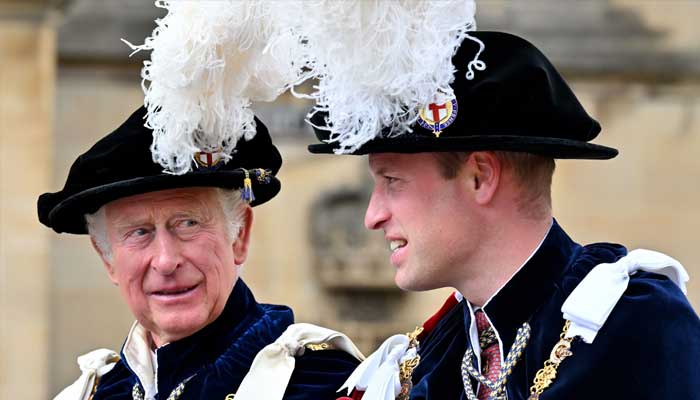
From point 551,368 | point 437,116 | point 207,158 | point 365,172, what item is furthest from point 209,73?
point 365,172

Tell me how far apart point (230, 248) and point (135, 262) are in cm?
26

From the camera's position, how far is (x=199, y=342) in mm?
5422

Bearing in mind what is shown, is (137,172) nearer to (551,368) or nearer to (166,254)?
(166,254)

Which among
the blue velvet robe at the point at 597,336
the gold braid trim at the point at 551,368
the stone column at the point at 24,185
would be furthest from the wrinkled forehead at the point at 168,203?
the stone column at the point at 24,185

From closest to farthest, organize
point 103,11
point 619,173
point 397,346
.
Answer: point 397,346 → point 103,11 → point 619,173

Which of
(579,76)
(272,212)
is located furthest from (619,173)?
(272,212)

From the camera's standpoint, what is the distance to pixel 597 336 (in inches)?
181

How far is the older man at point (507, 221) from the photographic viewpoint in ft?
15.3

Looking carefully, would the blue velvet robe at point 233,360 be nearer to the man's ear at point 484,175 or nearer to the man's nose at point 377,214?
the man's nose at point 377,214

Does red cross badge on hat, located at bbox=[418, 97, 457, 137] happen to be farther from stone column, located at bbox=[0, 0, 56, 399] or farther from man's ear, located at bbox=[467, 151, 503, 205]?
stone column, located at bbox=[0, 0, 56, 399]

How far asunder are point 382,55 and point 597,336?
820 millimetres

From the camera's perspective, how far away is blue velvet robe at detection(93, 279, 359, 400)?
5344 mm

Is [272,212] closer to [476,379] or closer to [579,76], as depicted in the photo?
[579,76]

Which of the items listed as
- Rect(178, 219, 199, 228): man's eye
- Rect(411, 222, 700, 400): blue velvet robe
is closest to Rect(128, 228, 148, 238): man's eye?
Rect(178, 219, 199, 228): man's eye
